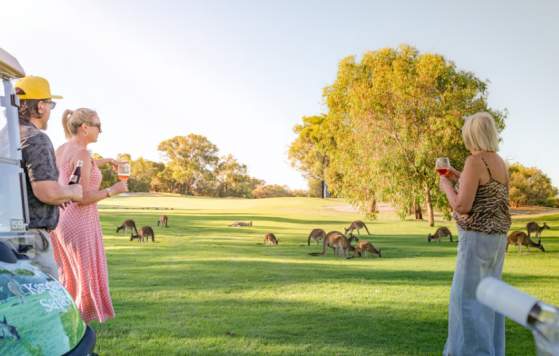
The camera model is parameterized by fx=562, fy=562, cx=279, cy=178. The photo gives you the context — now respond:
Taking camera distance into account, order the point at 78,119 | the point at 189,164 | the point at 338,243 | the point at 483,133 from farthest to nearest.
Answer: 1. the point at 189,164
2. the point at 338,243
3. the point at 78,119
4. the point at 483,133

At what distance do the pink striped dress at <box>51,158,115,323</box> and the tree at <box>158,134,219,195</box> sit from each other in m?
78.1

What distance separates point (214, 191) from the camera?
273 ft

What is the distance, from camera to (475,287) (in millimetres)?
5082

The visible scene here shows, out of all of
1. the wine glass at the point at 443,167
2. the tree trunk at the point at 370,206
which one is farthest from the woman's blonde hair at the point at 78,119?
the tree trunk at the point at 370,206

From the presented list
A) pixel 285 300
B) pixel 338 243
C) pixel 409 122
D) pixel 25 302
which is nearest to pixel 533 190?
pixel 409 122

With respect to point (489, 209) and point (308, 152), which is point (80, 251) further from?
point (308, 152)

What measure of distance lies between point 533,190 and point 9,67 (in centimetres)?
5339

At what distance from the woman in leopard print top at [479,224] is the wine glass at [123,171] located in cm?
315

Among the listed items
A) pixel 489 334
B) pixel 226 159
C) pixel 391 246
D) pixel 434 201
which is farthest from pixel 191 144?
pixel 489 334

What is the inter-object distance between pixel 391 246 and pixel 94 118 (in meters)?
16.8

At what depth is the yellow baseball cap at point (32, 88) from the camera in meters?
4.16

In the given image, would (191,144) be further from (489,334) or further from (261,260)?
(489,334)

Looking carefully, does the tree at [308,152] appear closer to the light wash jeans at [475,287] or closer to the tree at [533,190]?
the tree at [533,190]

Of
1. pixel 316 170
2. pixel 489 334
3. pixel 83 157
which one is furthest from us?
pixel 316 170
